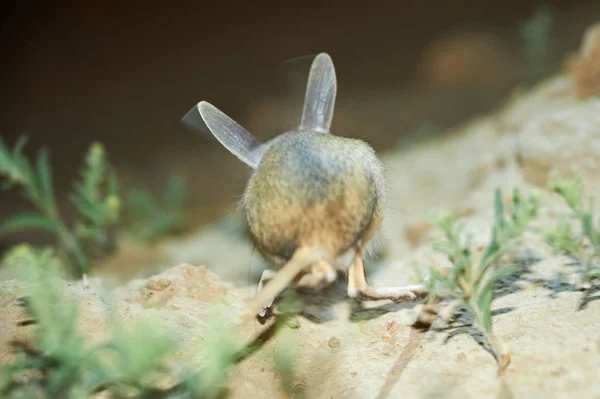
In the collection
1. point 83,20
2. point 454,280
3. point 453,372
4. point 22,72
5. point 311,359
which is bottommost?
point 311,359

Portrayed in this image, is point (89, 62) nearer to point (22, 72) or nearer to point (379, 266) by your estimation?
point (22, 72)

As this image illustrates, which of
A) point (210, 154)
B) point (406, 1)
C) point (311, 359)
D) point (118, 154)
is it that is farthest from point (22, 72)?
point (311, 359)

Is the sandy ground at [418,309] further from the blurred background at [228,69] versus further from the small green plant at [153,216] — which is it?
the blurred background at [228,69]

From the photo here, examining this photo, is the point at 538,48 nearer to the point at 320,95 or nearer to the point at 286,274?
the point at 320,95

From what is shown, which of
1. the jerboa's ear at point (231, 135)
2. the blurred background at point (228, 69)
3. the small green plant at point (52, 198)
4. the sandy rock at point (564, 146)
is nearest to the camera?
the jerboa's ear at point (231, 135)

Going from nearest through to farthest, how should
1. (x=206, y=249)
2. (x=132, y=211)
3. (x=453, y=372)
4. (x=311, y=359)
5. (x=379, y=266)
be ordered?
(x=453, y=372) → (x=311, y=359) → (x=379, y=266) → (x=206, y=249) → (x=132, y=211)

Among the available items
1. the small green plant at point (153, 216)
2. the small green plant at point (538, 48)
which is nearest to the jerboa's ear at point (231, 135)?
the small green plant at point (153, 216)
